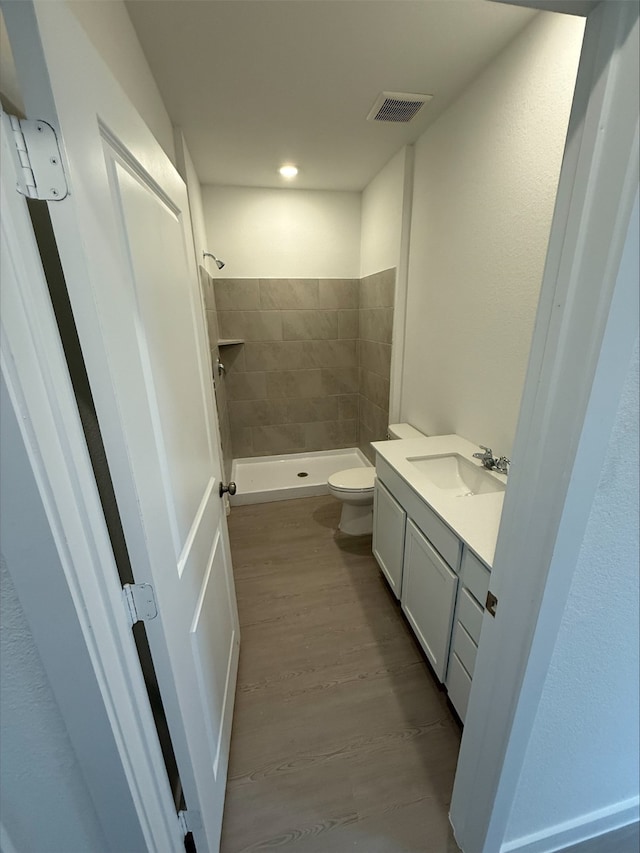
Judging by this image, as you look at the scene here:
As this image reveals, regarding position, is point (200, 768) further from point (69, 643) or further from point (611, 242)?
point (611, 242)

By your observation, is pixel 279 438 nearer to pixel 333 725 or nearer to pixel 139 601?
A: pixel 333 725

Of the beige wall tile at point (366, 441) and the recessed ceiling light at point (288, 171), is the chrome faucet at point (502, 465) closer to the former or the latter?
the beige wall tile at point (366, 441)

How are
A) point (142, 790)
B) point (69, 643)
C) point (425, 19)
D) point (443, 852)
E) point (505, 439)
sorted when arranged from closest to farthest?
A: point (69, 643), point (142, 790), point (443, 852), point (425, 19), point (505, 439)

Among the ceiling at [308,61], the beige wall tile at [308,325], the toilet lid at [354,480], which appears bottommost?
the toilet lid at [354,480]

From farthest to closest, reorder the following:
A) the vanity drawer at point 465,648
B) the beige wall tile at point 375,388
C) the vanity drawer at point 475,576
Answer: the beige wall tile at point 375,388 < the vanity drawer at point 465,648 < the vanity drawer at point 475,576

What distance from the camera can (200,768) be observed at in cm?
92

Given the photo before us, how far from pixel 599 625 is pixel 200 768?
3.44ft

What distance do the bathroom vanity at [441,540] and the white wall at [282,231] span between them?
6.88 feet

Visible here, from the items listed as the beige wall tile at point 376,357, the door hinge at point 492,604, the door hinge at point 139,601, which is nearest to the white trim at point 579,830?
the door hinge at point 492,604

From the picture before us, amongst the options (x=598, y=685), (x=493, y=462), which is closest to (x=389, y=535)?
(x=493, y=462)

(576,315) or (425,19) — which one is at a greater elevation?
Result: (425,19)

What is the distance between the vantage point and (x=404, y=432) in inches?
96.4

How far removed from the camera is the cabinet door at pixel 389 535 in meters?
1.76

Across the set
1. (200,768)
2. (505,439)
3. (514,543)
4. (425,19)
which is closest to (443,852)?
(200,768)
